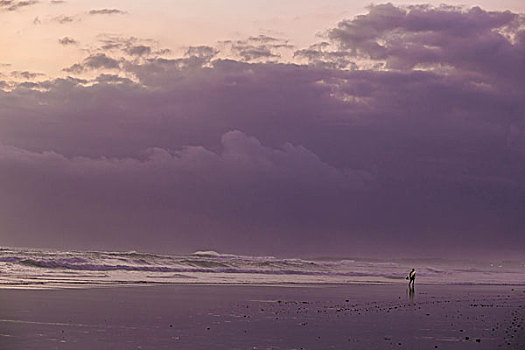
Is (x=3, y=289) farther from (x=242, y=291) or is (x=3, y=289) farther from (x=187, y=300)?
(x=242, y=291)

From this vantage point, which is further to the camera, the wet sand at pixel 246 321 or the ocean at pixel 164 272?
the ocean at pixel 164 272

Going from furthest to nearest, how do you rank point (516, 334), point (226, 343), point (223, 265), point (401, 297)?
point (223, 265), point (401, 297), point (516, 334), point (226, 343)

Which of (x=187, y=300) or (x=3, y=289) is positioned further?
(x=3, y=289)

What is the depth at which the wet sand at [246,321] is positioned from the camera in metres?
22.4

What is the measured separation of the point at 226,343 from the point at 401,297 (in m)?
26.1

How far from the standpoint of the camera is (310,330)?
1024 inches

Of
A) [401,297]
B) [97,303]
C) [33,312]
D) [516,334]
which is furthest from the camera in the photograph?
[401,297]

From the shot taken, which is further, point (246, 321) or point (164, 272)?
point (164, 272)

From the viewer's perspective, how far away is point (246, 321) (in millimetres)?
28391

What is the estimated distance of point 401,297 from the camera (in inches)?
1816

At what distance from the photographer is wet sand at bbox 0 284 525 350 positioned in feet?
73.6

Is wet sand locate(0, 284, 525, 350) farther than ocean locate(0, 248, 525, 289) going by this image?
No

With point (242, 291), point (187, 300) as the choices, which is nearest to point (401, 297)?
point (242, 291)

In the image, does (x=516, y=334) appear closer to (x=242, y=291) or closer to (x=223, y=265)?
(x=242, y=291)
